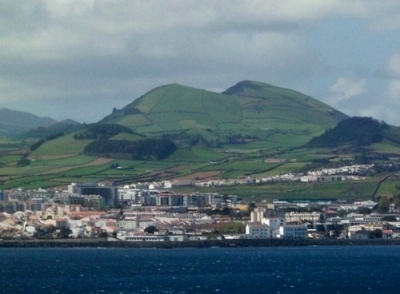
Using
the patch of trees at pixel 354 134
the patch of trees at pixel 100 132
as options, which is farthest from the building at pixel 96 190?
the patch of trees at pixel 354 134

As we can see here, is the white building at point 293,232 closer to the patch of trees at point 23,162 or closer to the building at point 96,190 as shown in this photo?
the building at point 96,190

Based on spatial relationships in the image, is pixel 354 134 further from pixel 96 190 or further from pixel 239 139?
pixel 96 190

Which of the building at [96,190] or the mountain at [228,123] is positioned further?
the mountain at [228,123]

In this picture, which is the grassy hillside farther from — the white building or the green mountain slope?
the white building

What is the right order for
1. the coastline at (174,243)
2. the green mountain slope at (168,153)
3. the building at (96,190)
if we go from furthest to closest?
the green mountain slope at (168,153) < the building at (96,190) < the coastline at (174,243)

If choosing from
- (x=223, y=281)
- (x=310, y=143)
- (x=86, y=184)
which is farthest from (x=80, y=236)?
(x=310, y=143)

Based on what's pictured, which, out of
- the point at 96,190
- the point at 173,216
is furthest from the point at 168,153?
the point at 173,216

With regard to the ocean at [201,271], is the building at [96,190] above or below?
above
